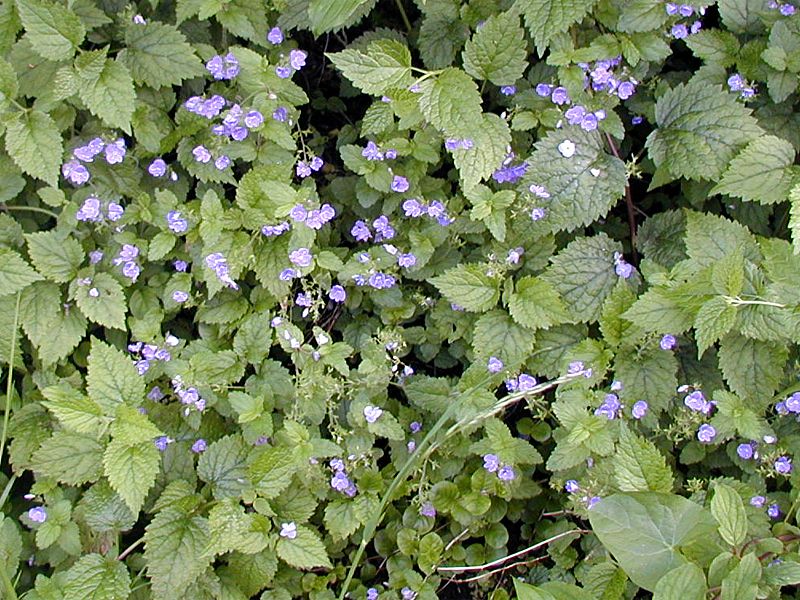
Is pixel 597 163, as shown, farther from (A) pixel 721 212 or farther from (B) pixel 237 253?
(B) pixel 237 253

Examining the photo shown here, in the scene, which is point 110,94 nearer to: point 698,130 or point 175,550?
point 175,550

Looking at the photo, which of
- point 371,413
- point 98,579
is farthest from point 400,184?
point 98,579

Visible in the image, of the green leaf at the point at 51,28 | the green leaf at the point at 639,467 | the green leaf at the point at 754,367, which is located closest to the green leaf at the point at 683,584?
the green leaf at the point at 639,467

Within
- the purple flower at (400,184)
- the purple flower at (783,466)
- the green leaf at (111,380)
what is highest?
the purple flower at (400,184)

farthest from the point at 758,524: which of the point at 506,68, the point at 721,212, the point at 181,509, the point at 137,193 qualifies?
the point at 137,193

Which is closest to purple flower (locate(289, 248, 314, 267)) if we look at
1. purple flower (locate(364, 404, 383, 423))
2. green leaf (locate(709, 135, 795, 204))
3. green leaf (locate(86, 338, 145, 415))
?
purple flower (locate(364, 404, 383, 423))

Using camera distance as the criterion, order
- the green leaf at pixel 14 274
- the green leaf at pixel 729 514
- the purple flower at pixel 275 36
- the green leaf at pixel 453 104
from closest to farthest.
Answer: the green leaf at pixel 729 514 < the green leaf at pixel 453 104 < the green leaf at pixel 14 274 < the purple flower at pixel 275 36

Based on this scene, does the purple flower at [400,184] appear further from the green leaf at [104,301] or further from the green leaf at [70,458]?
the green leaf at [70,458]
